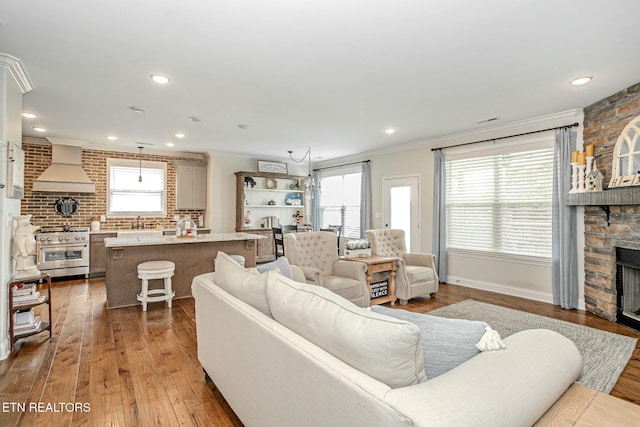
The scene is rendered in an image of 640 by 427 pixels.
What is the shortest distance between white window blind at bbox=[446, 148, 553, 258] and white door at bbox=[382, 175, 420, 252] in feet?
2.10

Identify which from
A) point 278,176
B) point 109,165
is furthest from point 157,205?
point 278,176

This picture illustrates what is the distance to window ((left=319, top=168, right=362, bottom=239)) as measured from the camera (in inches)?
310

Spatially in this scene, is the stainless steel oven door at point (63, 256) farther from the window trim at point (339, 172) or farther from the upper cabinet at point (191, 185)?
the window trim at point (339, 172)

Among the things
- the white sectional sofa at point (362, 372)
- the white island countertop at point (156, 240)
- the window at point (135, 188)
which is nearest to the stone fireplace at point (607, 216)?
the white sectional sofa at point (362, 372)

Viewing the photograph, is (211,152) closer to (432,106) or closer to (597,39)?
(432,106)

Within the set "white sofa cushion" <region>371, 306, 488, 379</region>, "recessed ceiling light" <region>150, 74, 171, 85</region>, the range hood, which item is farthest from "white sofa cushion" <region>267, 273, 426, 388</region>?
the range hood

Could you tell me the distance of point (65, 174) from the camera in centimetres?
619

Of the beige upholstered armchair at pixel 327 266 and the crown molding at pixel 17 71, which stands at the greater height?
the crown molding at pixel 17 71

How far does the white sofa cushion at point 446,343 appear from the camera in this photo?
121cm

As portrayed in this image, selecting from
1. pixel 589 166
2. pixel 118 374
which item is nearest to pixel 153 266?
pixel 118 374

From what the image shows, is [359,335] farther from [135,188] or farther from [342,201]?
[135,188]

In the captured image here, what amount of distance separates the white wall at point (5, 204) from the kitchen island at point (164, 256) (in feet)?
4.16

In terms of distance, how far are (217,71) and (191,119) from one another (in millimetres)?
1884

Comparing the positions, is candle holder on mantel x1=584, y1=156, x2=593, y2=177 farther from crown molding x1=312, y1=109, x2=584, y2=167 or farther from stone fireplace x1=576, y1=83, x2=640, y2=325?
crown molding x1=312, y1=109, x2=584, y2=167
